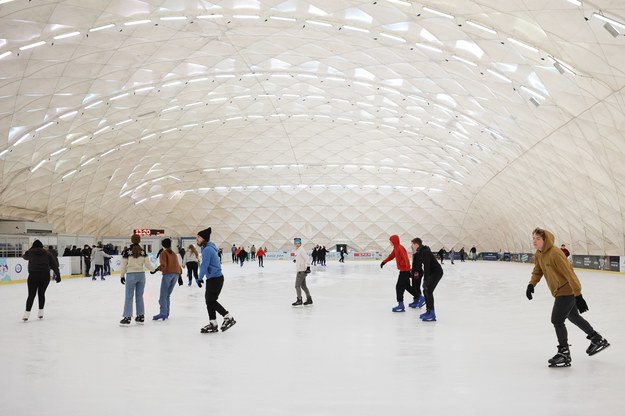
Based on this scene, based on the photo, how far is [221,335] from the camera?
10844mm

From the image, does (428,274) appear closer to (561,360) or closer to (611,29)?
(561,360)

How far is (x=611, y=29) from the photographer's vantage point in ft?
65.8

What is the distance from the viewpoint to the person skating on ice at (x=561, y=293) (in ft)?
25.4

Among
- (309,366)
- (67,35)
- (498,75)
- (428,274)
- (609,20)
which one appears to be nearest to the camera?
(309,366)

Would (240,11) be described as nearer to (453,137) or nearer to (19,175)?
(453,137)

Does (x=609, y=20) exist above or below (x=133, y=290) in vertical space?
above

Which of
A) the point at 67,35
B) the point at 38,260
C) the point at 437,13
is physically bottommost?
the point at 38,260

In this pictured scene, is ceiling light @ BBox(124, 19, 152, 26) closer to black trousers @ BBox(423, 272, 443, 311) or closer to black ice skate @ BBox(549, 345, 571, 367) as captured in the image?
black trousers @ BBox(423, 272, 443, 311)

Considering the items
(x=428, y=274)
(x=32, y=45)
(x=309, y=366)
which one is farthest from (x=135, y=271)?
(x=32, y=45)

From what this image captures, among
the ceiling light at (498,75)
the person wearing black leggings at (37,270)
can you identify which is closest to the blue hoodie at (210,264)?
the person wearing black leggings at (37,270)

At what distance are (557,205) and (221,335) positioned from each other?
43.5 m

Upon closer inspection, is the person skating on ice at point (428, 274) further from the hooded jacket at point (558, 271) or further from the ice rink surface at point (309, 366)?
the hooded jacket at point (558, 271)

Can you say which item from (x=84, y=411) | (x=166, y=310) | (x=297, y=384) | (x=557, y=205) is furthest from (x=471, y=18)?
(x=557, y=205)

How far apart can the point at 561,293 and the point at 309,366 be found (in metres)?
3.89
